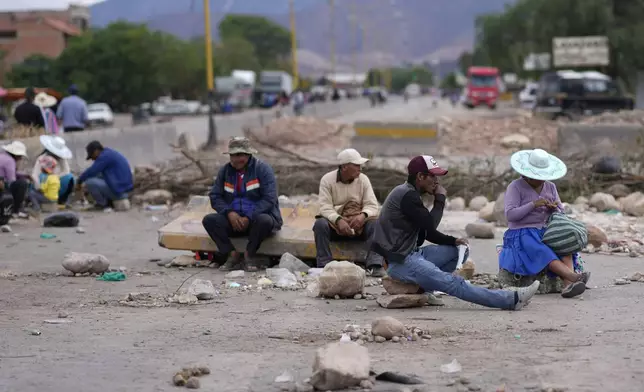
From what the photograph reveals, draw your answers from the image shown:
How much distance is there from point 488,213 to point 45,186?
6486 mm

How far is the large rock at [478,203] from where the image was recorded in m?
17.0

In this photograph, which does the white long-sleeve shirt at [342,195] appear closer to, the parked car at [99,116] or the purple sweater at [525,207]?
the purple sweater at [525,207]

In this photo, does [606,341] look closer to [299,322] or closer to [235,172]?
[299,322]

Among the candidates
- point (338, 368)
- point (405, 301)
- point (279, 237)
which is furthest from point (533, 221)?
point (338, 368)

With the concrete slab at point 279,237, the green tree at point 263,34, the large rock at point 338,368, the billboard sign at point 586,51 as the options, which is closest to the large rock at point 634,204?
the concrete slab at point 279,237

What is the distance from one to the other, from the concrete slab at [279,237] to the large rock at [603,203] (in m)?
5.52

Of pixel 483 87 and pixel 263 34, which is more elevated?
pixel 263 34

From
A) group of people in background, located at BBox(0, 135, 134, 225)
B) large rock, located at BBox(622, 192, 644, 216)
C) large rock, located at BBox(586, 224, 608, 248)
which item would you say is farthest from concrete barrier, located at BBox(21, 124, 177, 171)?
large rock, located at BBox(586, 224, 608, 248)

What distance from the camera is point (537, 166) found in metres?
10.0

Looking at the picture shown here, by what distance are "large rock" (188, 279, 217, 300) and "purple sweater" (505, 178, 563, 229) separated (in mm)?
2677

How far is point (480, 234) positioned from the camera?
47.1 ft

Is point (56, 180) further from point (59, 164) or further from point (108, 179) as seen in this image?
point (108, 179)

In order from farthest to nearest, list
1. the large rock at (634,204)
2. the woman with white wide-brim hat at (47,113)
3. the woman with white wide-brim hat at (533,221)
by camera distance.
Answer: the woman with white wide-brim hat at (47,113), the large rock at (634,204), the woman with white wide-brim hat at (533,221)

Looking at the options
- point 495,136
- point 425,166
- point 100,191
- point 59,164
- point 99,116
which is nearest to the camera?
point 425,166
